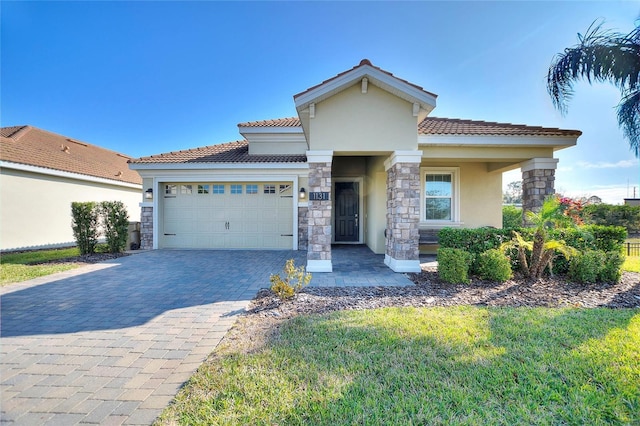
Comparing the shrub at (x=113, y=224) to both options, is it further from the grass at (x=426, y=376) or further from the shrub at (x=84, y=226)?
the grass at (x=426, y=376)

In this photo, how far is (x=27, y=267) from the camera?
7312 mm

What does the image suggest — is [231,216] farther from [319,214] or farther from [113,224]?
[319,214]

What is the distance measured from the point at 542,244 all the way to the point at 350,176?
7.00 m

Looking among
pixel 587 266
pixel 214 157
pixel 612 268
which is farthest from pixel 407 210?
pixel 214 157

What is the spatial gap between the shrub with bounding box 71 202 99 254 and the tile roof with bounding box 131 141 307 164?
2.45 metres

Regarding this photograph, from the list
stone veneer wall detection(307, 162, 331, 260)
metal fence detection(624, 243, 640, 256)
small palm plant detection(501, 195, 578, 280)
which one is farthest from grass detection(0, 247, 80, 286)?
metal fence detection(624, 243, 640, 256)

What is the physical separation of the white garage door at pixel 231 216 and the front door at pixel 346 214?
217 cm

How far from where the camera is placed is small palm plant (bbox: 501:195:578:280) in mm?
5633

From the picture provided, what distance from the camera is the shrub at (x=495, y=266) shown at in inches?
225

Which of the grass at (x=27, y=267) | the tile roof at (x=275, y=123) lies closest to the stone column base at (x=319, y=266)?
the grass at (x=27, y=267)

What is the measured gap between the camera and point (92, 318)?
4.04m

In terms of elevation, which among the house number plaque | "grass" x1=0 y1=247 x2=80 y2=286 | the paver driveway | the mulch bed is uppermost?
the house number plaque

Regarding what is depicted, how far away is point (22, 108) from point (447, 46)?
62.9 ft

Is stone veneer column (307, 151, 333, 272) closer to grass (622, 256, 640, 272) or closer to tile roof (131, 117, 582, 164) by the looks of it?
tile roof (131, 117, 582, 164)
